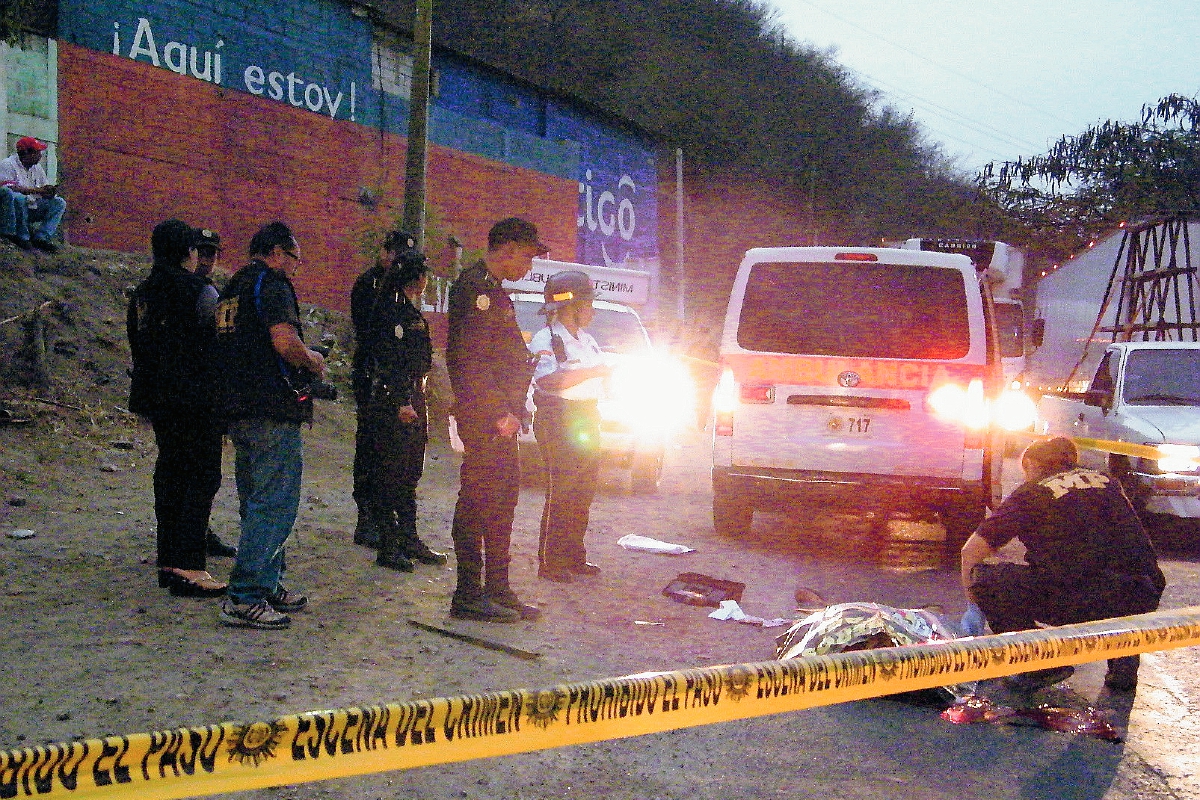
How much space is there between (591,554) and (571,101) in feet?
88.0

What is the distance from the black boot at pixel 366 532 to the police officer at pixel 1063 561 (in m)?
3.65

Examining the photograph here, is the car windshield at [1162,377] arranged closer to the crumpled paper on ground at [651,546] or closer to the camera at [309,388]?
the crumpled paper on ground at [651,546]

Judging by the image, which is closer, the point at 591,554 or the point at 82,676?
the point at 82,676

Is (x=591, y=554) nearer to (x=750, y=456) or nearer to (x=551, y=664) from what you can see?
(x=750, y=456)

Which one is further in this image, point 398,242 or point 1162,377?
point 1162,377

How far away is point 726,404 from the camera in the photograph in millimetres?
7988

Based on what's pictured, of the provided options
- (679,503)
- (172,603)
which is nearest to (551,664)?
(172,603)

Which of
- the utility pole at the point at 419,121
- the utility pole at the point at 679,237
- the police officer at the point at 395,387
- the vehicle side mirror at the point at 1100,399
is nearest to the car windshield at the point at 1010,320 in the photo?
the vehicle side mirror at the point at 1100,399

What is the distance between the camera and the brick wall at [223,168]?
1633cm

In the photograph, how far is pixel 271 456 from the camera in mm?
4930

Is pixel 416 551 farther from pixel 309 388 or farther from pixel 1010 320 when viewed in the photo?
pixel 1010 320

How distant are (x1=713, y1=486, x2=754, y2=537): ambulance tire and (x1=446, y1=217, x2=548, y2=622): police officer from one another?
10.1 feet

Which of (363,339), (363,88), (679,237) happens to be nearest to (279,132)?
(363,88)

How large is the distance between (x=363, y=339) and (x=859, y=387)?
3.44m
